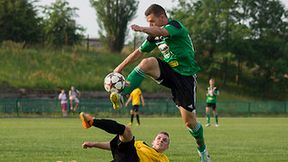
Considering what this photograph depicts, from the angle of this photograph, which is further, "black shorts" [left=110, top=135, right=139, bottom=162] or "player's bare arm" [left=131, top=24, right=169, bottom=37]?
"player's bare arm" [left=131, top=24, right=169, bottom=37]

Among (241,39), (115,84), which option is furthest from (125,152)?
(241,39)

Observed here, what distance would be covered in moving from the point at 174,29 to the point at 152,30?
762 millimetres

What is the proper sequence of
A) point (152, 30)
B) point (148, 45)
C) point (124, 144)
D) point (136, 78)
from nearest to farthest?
point (124, 144) < point (152, 30) < point (136, 78) < point (148, 45)

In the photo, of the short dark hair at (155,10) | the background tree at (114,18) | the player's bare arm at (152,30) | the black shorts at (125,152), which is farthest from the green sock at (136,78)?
the background tree at (114,18)

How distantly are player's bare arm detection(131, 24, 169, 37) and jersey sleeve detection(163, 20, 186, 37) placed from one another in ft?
0.59

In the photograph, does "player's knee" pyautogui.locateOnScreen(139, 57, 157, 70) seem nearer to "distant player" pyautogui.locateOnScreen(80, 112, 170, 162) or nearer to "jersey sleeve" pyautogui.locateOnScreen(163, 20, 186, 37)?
"jersey sleeve" pyautogui.locateOnScreen(163, 20, 186, 37)

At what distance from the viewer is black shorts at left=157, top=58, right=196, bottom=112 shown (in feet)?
34.6

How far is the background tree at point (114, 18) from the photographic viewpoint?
7197 cm

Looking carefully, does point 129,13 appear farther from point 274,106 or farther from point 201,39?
point 274,106

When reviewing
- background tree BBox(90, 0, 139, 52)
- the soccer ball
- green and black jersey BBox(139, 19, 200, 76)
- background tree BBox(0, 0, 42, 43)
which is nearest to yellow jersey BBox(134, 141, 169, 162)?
the soccer ball

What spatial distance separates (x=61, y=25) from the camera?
7138 centimetres

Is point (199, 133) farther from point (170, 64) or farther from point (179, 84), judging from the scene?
point (170, 64)

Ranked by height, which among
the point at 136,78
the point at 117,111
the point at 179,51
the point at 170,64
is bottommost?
the point at 117,111

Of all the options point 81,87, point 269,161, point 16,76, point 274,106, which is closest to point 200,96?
point 274,106
